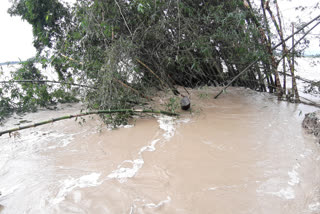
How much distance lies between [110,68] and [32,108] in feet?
8.89

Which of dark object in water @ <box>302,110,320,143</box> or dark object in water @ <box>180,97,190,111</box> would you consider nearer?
dark object in water @ <box>302,110,320,143</box>

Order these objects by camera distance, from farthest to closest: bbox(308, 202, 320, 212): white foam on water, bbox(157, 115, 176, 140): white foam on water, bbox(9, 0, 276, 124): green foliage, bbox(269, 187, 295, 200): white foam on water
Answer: bbox(9, 0, 276, 124): green foliage → bbox(157, 115, 176, 140): white foam on water → bbox(269, 187, 295, 200): white foam on water → bbox(308, 202, 320, 212): white foam on water

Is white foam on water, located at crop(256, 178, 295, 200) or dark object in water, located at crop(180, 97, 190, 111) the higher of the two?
dark object in water, located at crop(180, 97, 190, 111)

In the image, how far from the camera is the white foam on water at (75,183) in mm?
1946

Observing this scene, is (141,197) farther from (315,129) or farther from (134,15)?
(134,15)

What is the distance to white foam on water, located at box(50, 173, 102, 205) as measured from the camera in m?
1.95

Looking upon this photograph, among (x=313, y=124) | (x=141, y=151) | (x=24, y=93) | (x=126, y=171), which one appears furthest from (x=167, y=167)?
(x=24, y=93)

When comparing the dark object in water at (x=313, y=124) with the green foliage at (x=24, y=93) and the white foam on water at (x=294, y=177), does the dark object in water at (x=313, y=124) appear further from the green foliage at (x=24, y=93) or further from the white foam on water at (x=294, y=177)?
the green foliage at (x=24, y=93)

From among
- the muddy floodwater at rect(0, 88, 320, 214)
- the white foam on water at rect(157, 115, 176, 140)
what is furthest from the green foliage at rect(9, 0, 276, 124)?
the muddy floodwater at rect(0, 88, 320, 214)

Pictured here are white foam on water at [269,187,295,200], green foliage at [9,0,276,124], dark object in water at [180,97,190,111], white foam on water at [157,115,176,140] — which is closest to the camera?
white foam on water at [269,187,295,200]

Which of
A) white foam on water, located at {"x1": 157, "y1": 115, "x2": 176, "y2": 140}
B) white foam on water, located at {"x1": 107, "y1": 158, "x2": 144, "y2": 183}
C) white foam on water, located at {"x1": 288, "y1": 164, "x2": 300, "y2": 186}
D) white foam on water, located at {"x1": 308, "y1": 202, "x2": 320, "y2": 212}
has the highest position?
white foam on water, located at {"x1": 157, "y1": 115, "x2": 176, "y2": 140}

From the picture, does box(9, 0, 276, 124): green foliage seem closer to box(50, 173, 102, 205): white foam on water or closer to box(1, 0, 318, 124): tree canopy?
box(1, 0, 318, 124): tree canopy

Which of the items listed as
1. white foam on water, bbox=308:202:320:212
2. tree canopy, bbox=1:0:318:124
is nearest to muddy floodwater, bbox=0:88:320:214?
white foam on water, bbox=308:202:320:212

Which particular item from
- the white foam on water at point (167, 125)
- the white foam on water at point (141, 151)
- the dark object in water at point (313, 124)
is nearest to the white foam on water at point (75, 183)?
the white foam on water at point (141, 151)
